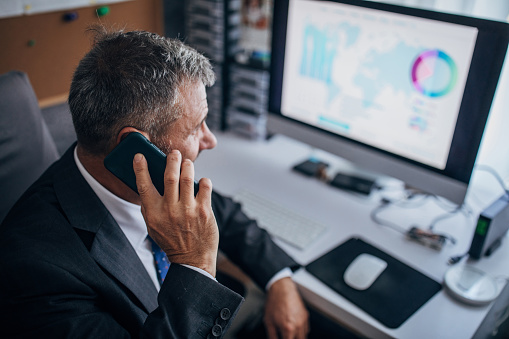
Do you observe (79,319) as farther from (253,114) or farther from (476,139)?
(253,114)

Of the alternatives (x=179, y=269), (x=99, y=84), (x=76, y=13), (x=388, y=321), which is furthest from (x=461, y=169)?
(x=76, y=13)

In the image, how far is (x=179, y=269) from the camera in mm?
829

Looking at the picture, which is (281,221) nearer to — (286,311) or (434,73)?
(286,311)

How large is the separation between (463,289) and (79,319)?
2.60ft

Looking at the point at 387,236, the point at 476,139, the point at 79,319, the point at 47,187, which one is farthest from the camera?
the point at 387,236

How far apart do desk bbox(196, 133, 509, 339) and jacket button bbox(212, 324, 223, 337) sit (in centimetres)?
28

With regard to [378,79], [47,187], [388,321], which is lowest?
[388,321]

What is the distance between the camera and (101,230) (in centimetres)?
89

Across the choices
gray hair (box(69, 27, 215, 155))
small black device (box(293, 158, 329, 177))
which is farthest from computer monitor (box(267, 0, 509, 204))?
gray hair (box(69, 27, 215, 155))

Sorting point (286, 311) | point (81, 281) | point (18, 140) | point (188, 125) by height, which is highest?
point (188, 125)

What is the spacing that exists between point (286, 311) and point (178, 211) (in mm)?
421

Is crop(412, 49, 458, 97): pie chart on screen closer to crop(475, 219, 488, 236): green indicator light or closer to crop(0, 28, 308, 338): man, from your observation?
crop(475, 219, 488, 236): green indicator light

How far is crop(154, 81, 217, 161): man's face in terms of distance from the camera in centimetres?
90

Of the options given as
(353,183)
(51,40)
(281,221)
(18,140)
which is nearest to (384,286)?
(281,221)
